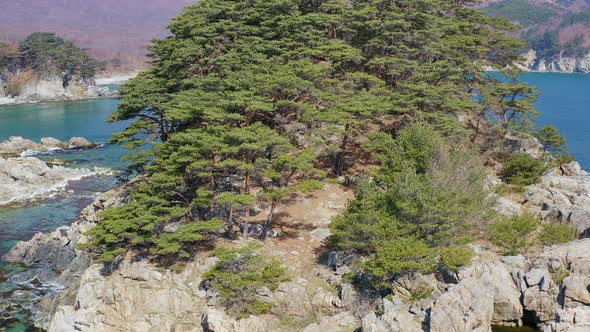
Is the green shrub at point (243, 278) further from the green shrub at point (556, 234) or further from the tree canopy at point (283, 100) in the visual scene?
the green shrub at point (556, 234)

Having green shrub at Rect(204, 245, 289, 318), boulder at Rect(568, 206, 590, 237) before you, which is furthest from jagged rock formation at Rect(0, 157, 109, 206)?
boulder at Rect(568, 206, 590, 237)

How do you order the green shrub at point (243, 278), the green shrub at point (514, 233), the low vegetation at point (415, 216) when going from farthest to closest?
the green shrub at point (514, 233), the green shrub at point (243, 278), the low vegetation at point (415, 216)

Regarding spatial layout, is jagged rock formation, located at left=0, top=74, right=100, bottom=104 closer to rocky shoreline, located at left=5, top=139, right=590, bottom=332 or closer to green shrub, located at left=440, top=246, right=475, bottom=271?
rocky shoreline, located at left=5, top=139, right=590, bottom=332

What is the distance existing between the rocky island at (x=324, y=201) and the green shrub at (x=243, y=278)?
0.29ft

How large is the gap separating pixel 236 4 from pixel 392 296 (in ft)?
88.6

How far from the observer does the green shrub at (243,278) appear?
2402cm

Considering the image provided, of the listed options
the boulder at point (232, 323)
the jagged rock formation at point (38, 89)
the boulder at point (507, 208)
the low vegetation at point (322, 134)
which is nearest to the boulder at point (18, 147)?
the low vegetation at point (322, 134)

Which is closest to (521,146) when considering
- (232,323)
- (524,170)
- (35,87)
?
(524,170)

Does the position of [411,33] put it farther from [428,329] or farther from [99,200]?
Result: [99,200]

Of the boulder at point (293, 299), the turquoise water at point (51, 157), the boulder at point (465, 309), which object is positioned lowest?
the turquoise water at point (51, 157)

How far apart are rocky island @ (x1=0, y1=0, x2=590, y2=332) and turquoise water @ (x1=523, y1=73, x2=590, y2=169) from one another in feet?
54.6

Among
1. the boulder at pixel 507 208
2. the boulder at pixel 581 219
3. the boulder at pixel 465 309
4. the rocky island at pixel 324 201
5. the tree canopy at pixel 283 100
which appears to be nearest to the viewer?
the boulder at pixel 465 309

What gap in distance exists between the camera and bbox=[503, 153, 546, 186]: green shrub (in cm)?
3428

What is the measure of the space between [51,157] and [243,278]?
52.1m
